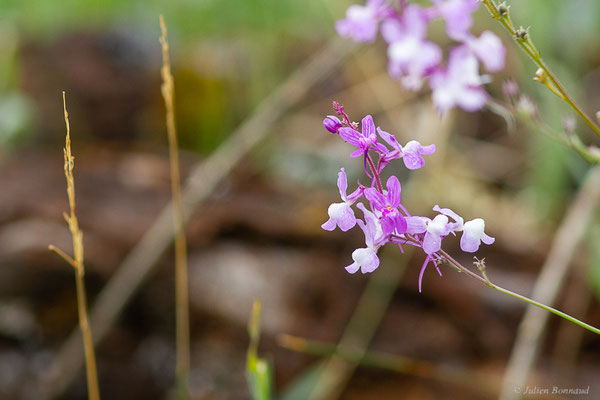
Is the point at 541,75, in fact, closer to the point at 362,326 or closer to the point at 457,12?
the point at 457,12

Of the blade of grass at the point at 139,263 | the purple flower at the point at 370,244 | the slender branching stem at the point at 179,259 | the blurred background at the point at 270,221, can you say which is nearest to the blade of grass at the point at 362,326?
the blurred background at the point at 270,221

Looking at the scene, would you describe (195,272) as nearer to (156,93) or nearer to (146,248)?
(146,248)

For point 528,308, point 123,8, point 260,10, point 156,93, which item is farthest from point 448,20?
point 123,8

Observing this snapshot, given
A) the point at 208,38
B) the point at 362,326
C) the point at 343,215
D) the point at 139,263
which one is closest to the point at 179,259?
the point at 139,263

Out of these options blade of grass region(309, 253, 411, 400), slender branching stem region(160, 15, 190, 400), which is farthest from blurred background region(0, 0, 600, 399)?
slender branching stem region(160, 15, 190, 400)

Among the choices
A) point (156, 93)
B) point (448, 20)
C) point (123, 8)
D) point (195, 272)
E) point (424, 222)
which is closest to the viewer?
point (424, 222)

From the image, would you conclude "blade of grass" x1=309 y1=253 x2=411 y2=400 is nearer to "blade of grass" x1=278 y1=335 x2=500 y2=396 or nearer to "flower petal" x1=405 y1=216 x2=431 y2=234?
"blade of grass" x1=278 y1=335 x2=500 y2=396

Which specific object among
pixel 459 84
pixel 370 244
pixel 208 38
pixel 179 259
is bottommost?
pixel 370 244
